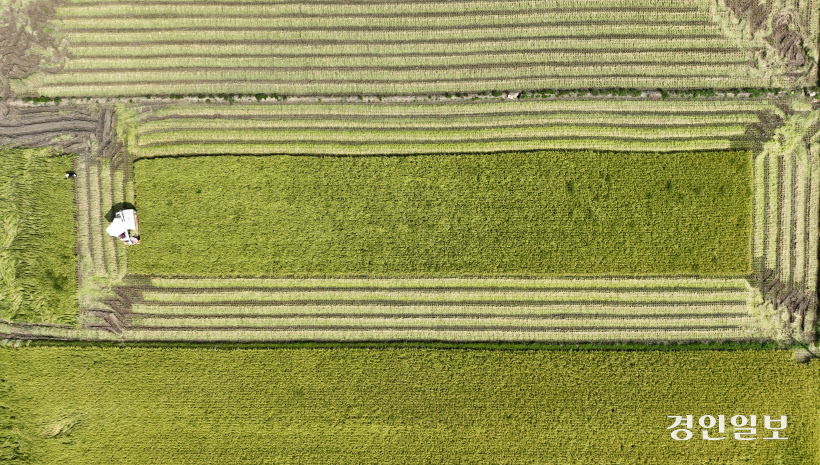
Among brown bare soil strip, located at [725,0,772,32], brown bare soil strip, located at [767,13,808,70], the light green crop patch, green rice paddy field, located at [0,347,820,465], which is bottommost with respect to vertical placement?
green rice paddy field, located at [0,347,820,465]

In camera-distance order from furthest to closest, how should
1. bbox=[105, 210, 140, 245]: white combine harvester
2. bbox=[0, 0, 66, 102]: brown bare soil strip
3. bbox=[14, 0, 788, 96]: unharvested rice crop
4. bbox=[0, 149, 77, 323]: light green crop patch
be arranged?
bbox=[0, 0, 66, 102]: brown bare soil strip → bbox=[14, 0, 788, 96]: unharvested rice crop → bbox=[0, 149, 77, 323]: light green crop patch → bbox=[105, 210, 140, 245]: white combine harvester

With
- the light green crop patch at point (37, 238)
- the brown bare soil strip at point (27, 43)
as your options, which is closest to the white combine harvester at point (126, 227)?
the light green crop patch at point (37, 238)

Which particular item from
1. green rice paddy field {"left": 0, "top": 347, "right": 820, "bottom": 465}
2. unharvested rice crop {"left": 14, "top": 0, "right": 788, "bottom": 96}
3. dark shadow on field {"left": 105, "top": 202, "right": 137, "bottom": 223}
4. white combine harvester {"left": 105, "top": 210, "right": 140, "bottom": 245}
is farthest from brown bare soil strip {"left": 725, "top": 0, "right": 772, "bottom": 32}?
dark shadow on field {"left": 105, "top": 202, "right": 137, "bottom": 223}

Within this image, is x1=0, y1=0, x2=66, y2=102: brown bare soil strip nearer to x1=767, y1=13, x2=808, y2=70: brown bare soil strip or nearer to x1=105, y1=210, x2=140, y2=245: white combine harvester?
x1=105, y1=210, x2=140, y2=245: white combine harvester

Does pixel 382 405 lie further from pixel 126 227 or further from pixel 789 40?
pixel 789 40

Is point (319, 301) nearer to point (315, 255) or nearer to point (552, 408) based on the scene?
point (315, 255)

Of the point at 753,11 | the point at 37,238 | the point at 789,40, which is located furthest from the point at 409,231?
the point at 789,40

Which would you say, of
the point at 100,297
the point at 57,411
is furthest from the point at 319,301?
the point at 57,411

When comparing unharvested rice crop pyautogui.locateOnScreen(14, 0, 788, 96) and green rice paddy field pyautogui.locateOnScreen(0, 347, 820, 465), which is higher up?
unharvested rice crop pyautogui.locateOnScreen(14, 0, 788, 96)

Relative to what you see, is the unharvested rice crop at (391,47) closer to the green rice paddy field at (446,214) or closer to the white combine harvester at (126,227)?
the green rice paddy field at (446,214)
